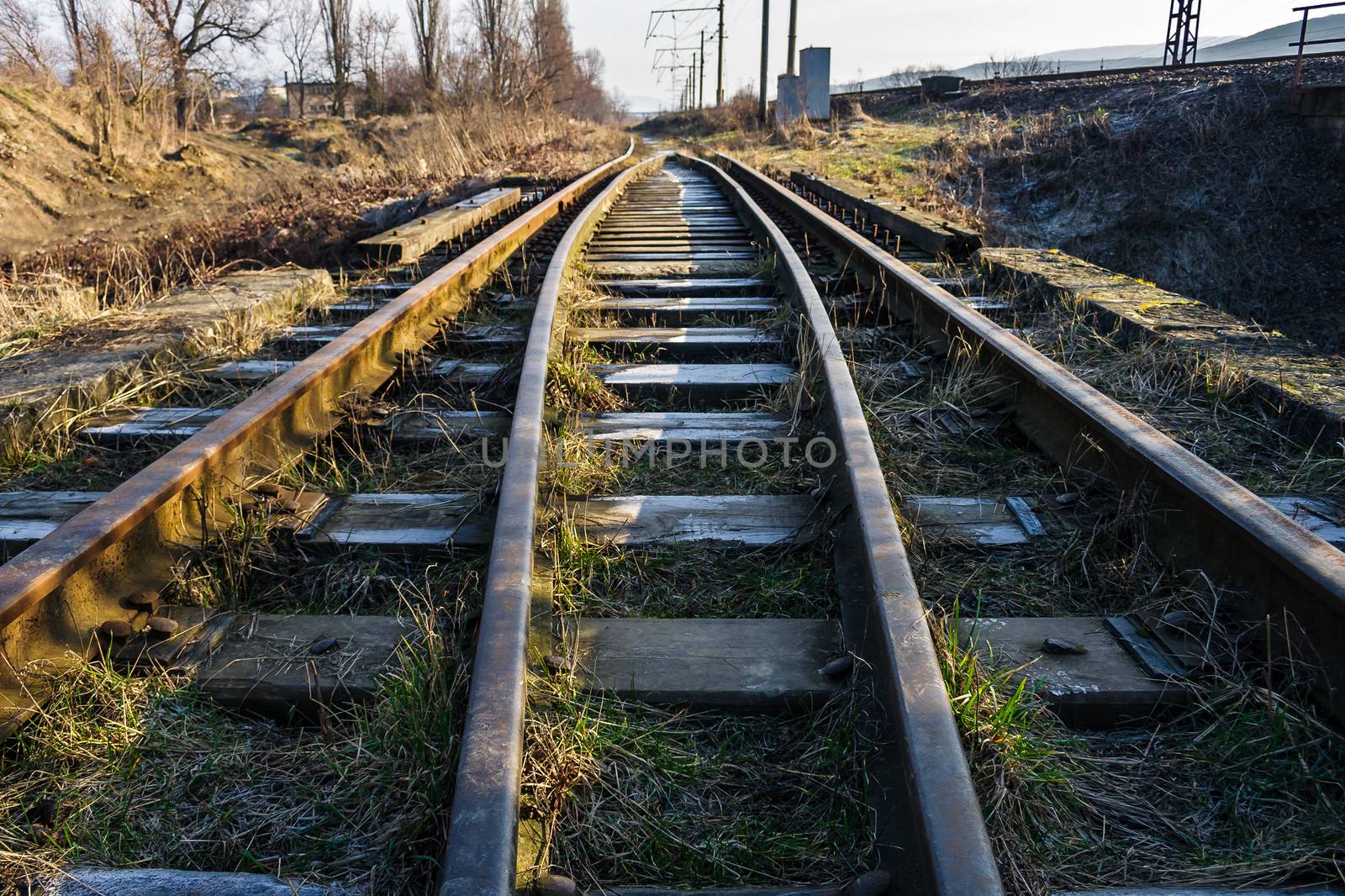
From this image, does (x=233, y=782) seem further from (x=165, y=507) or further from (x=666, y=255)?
(x=666, y=255)

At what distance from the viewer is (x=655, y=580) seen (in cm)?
218

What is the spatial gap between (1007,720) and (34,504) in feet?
8.23

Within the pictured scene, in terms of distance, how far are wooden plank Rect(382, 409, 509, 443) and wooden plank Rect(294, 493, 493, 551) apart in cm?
40

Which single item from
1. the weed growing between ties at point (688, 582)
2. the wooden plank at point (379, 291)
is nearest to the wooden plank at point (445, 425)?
the weed growing between ties at point (688, 582)

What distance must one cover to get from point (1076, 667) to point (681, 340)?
252cm

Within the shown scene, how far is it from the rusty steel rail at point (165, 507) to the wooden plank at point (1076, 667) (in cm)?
173

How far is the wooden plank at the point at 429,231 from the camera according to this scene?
18.0 ft

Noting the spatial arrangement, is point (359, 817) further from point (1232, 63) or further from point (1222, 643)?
point (1232, 63)

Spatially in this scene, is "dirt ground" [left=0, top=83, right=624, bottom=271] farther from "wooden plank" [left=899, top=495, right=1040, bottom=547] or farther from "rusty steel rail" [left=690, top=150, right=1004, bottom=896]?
"rusty steel rail" [left=690, top=150, right=1004, bottom=896]

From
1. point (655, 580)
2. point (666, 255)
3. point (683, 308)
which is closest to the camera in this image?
point (655, 580)

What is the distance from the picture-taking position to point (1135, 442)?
230cm

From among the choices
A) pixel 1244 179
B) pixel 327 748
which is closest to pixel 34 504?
pixel 327 748

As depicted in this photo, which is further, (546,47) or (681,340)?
(546,47)

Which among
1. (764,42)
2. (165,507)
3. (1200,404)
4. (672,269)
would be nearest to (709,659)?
(165,507)
